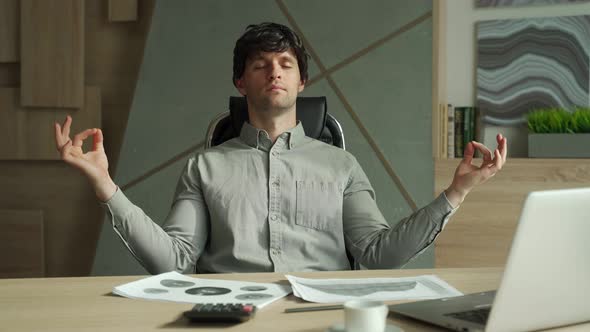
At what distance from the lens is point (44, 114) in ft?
11.4

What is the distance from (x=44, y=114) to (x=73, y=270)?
32.1 inches

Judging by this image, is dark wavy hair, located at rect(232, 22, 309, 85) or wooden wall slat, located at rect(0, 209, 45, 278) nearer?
dark wavy hair, located at rect(232, 22, 309, 85)

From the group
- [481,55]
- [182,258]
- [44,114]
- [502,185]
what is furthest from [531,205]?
[44,114]

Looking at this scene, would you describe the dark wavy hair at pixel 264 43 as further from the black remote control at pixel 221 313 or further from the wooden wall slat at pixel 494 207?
the wooden wall slat at pixel 494 207

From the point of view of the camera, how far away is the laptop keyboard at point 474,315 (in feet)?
3.43

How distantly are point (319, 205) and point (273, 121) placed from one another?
11.8 inches

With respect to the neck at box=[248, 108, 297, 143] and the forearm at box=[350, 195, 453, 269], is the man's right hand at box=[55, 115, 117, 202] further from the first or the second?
the forearm at box=[350, 195, 453, 269]

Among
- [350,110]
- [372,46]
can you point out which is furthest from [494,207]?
[372,46]

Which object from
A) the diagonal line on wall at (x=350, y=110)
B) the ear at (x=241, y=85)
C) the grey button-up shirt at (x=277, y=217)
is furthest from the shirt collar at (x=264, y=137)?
the diagonal line on wall at (x=350, y=110)

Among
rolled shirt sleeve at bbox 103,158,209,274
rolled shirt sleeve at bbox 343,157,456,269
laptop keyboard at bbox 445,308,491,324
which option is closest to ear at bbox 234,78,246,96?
rolled shirt sleeve at bbox 103,158,209,274

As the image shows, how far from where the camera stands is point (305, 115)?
2.20 meters

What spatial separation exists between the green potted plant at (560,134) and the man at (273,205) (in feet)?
4.46

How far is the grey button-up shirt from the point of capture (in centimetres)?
186

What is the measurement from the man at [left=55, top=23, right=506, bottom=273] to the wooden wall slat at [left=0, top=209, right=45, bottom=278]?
179 centimetres
